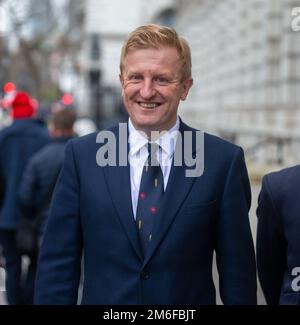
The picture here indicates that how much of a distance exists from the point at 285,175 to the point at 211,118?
25370 mm

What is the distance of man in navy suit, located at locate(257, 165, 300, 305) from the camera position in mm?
3129

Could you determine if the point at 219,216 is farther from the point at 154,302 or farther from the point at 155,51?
the point at 155,51

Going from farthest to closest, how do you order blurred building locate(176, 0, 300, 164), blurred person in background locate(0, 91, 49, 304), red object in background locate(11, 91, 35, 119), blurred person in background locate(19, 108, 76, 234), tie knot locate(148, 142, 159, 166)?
blurred building locate(176, 0, 300, 164) → red object in background locate(11, 91, 35, 119) → blurred person in background locate(0, 91, 49, 304) → blurred person in background locate(19, 108, 76, 234) → tie knot locate(148, 142, 159, 166)

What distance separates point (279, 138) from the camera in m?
14.5

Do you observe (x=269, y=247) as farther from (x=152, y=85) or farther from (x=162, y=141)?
(x=152, y=85)

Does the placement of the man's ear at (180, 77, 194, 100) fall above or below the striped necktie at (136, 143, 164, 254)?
above

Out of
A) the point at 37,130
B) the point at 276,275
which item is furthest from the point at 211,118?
the point at 276,275

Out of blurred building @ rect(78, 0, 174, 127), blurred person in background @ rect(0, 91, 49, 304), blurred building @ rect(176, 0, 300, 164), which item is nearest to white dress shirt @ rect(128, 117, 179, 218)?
blurred building @ rect(78, 0, 174, 127)

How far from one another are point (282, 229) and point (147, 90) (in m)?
0.76

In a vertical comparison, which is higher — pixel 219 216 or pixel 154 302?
pixel 219 216

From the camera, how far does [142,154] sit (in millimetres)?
3365

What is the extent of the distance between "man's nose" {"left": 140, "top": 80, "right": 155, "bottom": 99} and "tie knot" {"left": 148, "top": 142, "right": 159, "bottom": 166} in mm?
210

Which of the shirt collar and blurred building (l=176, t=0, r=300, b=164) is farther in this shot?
blurred building (l=176, t=0, r=300, b=164)

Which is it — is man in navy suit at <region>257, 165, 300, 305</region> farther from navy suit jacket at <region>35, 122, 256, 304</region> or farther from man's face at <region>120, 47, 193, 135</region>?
man's face at <region>120, 47, 193, 135</region>
